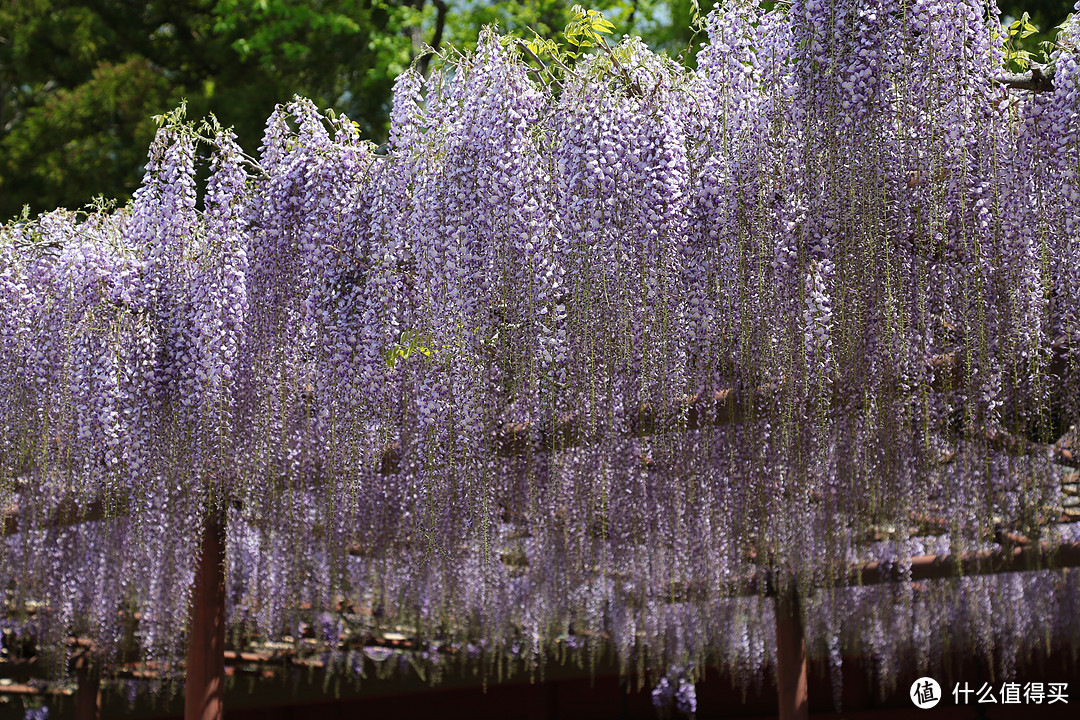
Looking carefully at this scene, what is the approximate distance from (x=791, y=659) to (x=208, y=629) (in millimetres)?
3985

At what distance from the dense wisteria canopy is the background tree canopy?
22.4 ft

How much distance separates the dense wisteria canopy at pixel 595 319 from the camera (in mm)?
4555

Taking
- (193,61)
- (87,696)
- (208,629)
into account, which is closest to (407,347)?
(208,629)

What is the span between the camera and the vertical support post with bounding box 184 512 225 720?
6.55 metres

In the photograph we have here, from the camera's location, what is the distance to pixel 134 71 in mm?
13250

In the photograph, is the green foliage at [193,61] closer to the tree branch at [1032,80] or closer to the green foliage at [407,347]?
the green foliage at [407,347]

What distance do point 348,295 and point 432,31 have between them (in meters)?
9.44

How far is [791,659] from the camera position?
8.26 meters

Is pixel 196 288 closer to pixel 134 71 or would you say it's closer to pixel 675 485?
pixel 675 485

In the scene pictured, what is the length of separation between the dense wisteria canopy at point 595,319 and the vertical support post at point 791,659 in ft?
1.90

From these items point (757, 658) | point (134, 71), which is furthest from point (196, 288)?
point (134, 71)

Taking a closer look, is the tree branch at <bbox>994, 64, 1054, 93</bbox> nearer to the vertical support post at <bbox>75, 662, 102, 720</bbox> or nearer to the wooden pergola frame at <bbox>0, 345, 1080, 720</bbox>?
the wooden pergola frame at <bbox>0, 345, 1080, 720</bbox>

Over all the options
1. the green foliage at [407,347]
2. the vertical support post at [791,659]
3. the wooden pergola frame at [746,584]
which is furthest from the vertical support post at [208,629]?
the vertical support post at [791,659]

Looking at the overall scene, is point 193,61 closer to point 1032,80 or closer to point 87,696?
point 87,696
